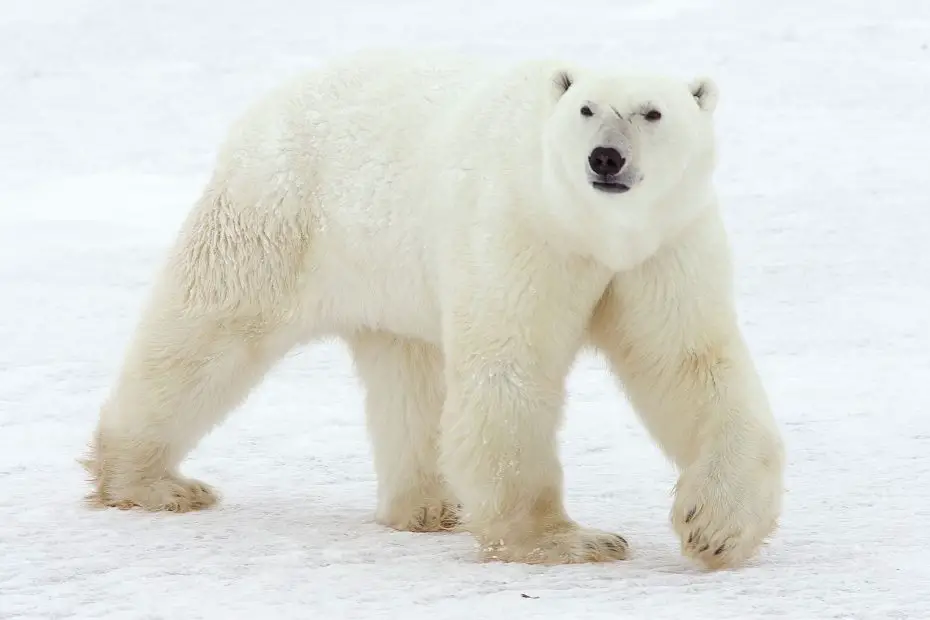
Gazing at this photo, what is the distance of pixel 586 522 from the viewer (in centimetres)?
495

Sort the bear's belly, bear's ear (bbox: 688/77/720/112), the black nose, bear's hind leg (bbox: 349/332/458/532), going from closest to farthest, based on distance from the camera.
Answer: the black nose
bear's ear (bbox: 688/77/720/112)
the bear's belly
bear's hind leg (bbox: 349/332/458/532)

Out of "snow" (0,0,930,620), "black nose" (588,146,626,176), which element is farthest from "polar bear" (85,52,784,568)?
"snow" (0,0,930,620)

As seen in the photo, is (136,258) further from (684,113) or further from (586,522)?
(684,113)

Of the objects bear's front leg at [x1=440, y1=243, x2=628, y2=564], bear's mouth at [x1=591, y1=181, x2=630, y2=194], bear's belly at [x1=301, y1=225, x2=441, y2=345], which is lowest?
bear's front leg at [x1=440, y1=243, x2=628, y2=564]

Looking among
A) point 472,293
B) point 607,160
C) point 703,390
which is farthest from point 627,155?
point 703,390

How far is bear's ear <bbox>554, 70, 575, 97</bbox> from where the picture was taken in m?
4.27

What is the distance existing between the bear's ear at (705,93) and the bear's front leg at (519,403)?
538 millimetres

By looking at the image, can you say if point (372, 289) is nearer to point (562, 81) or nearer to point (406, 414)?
point (406, 414)

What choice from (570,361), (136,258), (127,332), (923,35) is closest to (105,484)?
(570,361)

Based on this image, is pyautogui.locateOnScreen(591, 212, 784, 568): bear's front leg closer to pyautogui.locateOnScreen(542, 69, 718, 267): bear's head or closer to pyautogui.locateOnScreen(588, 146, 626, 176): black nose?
pyautogui.locateOnScreen(542, 69, 718, 267): bear's head

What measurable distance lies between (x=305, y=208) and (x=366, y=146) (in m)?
0.28

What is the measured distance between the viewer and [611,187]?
13.0 ft

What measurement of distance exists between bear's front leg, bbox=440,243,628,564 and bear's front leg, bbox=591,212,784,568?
0.51 ft

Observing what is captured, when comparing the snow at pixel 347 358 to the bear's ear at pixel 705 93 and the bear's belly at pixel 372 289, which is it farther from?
the bear's ear at pixel 705 93
